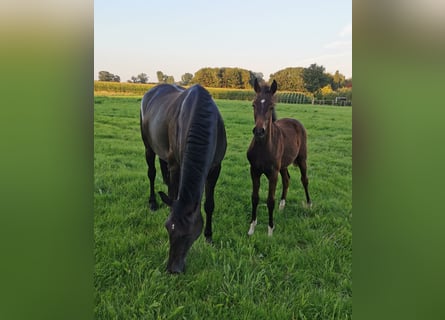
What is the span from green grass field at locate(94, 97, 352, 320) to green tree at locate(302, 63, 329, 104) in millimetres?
132

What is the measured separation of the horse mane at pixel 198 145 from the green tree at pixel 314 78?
Answer: 53 cm

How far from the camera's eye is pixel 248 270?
69.1 inches

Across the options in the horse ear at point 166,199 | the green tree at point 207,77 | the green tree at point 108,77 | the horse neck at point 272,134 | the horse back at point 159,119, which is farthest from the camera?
the horse back at point 159,119

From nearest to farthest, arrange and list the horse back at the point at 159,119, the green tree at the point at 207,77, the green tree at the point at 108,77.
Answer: the green tree at the point at 108,77 → the green tree at the point at 207,77 → the horse back at the point at 159,119

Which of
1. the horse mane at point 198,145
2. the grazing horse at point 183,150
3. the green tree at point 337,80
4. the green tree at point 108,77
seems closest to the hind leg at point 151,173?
the grazing horse at point 183,150

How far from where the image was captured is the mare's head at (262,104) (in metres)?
1.77

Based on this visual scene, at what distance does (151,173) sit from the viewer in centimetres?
214

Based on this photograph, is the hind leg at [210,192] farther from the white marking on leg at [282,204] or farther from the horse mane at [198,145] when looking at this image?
the white marking on leg at [282,204]
